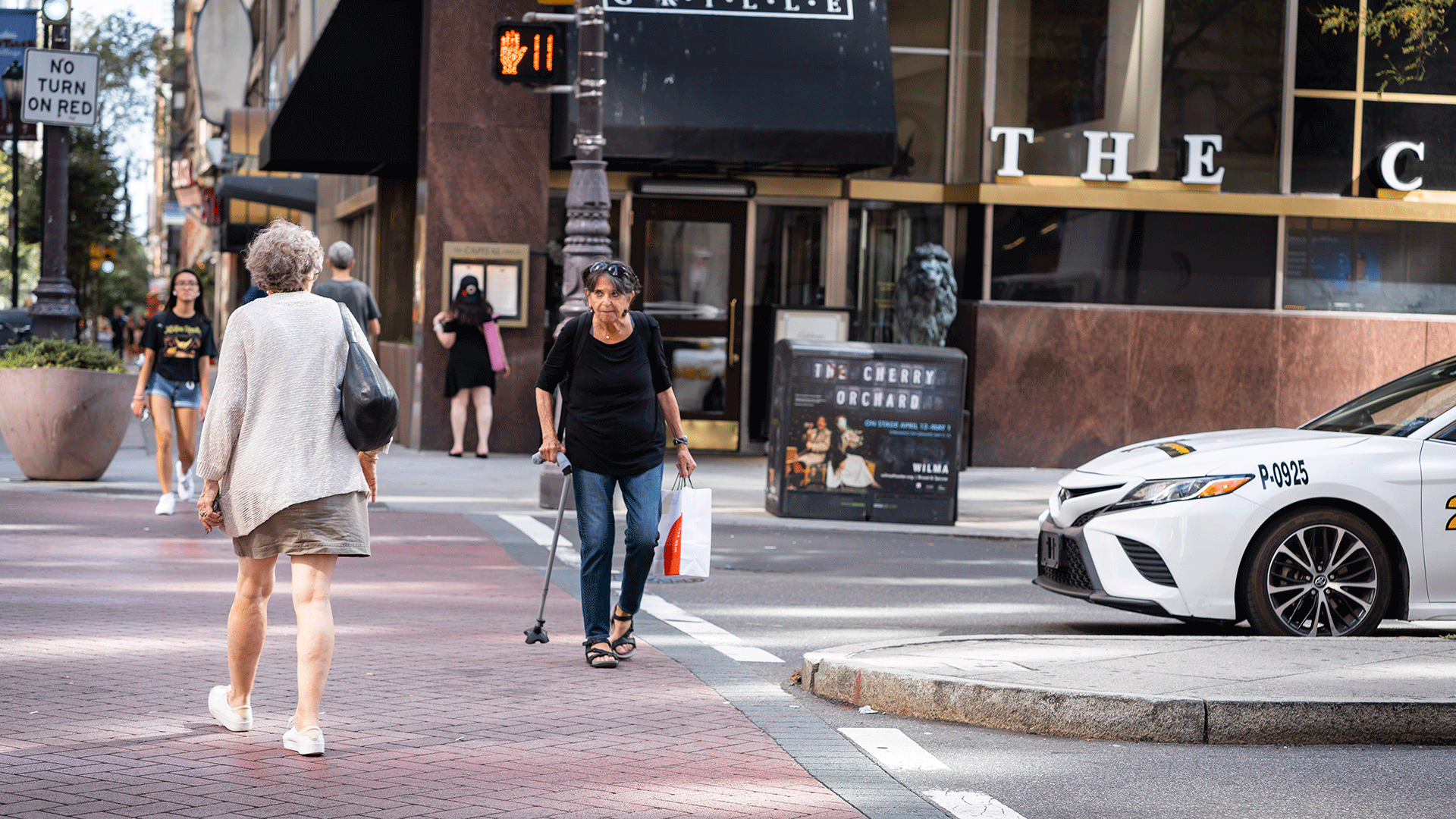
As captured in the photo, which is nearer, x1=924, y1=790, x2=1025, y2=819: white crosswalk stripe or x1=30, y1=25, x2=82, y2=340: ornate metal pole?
x1=924, y1=790, x2=1025, y2=819: white crosswalk stripe

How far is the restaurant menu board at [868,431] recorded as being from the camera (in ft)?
43.0

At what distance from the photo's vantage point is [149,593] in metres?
8.73

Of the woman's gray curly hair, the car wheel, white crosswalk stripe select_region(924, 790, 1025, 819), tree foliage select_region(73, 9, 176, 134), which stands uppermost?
tree foliage select_region(73, 9, 176, 134)

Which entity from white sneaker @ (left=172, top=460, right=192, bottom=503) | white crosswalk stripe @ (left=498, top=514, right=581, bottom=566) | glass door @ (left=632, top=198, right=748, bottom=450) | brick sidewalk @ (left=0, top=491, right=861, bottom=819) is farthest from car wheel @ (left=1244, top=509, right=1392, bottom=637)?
glass door @ (left=632, top=198, right=748, bottom=450)

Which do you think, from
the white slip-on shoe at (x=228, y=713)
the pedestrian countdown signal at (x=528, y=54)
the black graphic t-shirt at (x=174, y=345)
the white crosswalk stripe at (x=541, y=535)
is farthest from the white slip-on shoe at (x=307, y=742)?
the pedestrian countdown signal at (x=528, y=54)

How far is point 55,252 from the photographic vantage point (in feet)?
54.4

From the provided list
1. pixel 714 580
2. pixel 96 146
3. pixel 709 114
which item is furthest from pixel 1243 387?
pixel 96 146

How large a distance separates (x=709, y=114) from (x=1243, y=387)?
21.8 feet

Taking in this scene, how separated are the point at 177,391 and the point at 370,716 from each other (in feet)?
22.2

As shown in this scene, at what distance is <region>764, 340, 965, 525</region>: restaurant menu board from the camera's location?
1310cm

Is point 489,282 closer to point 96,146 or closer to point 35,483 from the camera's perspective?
point 35,483

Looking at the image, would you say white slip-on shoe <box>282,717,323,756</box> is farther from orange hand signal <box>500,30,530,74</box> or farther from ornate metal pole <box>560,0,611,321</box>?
orange hand signal <box>500,30,530,74</box>

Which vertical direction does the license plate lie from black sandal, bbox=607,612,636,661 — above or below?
above

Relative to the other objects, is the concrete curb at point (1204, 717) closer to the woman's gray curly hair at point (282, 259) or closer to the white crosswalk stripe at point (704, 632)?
the white crosswalk stripe at point (704, 632)
